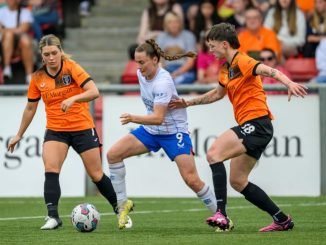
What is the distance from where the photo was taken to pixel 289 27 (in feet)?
66.0

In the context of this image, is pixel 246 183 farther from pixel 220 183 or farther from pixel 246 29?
pixel 246 29

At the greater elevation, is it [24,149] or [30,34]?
[30,34]

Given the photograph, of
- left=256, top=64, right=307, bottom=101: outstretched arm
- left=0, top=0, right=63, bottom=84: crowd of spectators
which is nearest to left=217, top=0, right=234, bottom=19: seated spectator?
left=0, top=0, right=63, bottom=84: crowd of spectators

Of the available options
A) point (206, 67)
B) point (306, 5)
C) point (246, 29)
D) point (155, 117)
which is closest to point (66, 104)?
point (155, 117)

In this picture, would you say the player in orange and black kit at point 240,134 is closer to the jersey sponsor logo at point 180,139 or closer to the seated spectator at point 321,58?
the jersey sponsor logo at point 180,139

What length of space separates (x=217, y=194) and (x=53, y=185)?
6.09ft

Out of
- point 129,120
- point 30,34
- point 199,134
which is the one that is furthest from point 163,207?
point 30,34

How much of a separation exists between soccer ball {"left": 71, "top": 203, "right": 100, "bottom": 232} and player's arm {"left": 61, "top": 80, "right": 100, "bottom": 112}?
42.3 inches

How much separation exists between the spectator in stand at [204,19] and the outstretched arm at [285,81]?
9185mm

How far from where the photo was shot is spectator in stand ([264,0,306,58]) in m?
20.0

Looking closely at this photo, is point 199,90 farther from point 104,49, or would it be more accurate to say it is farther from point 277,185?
point 104,49

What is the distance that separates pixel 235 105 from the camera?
1177 centimetres

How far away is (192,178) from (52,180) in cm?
145

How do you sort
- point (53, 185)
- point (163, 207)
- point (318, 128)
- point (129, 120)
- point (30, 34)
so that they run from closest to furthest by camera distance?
point (129, 120), point (53, 185), point (163, 207), point (318, 128), point (30, 34)
